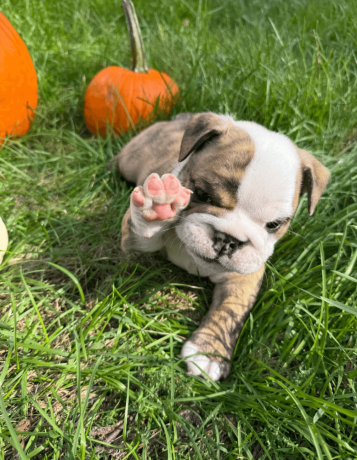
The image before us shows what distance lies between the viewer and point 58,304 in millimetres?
2736

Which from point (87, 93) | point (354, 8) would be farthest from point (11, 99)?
point (354, 8)

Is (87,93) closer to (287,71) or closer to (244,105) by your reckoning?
(244,105)

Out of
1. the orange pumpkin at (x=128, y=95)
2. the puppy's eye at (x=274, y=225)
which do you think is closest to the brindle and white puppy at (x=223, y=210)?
the puppy's eye at (x=274, y=225)

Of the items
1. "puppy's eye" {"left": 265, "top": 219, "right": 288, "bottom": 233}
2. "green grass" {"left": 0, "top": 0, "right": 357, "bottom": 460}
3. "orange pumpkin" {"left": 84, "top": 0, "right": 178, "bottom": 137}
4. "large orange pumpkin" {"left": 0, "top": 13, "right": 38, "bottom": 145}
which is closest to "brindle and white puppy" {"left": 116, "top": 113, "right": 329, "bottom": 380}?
"puppy's eye" {"left": 265, "top": 219, "right": 288, "bottom": 233}

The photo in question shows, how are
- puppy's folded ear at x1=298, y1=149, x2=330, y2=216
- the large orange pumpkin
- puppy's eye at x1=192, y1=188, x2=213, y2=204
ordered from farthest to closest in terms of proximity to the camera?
1. the large orange pumpkin
2. puppy's folded ear at x1=298, y1=149, x2=330, y2=216
3. puppy's eye at x1=192, y1=188, x2=213, y2=204

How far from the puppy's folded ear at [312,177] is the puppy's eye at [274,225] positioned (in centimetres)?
33

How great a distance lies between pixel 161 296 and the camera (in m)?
2.95

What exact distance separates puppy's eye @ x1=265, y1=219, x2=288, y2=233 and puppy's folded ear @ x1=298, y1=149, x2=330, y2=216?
1.09 ft

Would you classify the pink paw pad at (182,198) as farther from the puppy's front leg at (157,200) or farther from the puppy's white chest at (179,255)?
the puppy's white chest at (179,255)

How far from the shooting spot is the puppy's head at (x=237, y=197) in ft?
7.44

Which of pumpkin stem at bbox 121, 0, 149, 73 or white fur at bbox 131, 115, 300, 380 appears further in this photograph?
pumpkin stem at bbox 121, 0, 149, 73

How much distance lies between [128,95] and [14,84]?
107cm

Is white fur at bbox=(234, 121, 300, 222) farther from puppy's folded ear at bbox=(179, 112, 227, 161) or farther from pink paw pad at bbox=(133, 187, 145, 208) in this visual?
pink paw pad at bbox=(133, 187, 145, 208)

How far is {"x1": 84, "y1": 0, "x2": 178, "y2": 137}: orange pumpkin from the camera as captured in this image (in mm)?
3875
